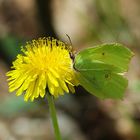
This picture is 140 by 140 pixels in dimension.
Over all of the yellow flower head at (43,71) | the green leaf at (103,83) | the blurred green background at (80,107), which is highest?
the yellow flower head at (43,71)

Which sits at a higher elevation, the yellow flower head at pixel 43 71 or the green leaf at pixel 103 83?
the yellow flower head at pixel 43 71

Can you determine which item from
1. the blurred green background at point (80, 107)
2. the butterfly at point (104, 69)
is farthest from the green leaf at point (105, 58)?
the blurred green background at point (80, 107)

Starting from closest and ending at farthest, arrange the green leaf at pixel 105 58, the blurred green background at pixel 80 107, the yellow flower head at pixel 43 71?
the yellow flower head at pixel 43 71 < the green leaf at pixel 105 58 < the blurred green background at pixel 80 107

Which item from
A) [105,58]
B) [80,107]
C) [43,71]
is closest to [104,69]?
[105,58]

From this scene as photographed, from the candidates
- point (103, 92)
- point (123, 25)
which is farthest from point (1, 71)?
point (103, 92)

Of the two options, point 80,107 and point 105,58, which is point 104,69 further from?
point 80,107

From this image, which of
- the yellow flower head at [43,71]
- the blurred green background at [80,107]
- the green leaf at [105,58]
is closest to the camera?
the yellow flower head at [43,71]

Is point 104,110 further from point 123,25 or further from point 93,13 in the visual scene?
point 93,13

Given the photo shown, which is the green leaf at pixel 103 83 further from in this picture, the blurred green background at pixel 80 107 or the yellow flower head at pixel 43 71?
the blurred green background at pixel 80 107
